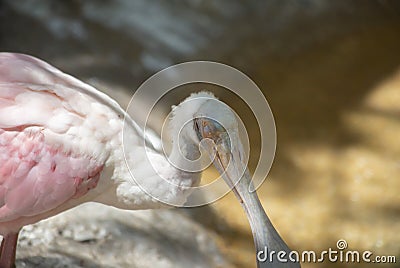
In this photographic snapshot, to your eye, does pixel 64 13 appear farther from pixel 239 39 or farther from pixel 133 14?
pixel 239 39

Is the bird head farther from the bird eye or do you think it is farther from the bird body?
the bird body

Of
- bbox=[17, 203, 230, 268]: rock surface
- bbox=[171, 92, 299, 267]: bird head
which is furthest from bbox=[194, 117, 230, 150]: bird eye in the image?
bbox=[17, 203, 230, 268]: rock surface

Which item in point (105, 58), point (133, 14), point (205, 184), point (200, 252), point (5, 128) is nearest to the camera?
point (5, 128)

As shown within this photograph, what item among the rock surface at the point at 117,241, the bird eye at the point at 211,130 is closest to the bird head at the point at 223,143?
the bird eye at the point at 211,130

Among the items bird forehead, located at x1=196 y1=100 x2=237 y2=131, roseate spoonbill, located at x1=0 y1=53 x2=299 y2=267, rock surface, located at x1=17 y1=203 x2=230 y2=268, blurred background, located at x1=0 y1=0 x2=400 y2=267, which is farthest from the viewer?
blurred background, located at x1=0 y1=0 x2=400 y2=267

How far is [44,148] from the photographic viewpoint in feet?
11.0

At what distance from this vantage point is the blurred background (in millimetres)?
4555

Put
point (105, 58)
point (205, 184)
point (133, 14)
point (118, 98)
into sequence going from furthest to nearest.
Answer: point (133, 14)
point (105, 58)
point (118, 98)
point (205, 184)

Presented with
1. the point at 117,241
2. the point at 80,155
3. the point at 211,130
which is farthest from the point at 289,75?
the point at 80,155

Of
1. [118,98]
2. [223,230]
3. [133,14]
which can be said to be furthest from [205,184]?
[133,14]

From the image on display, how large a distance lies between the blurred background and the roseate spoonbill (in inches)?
27.7

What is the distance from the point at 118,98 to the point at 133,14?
47.0 inches

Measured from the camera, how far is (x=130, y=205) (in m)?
3.50

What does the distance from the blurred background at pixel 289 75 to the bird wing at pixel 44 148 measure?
0.71 metres
